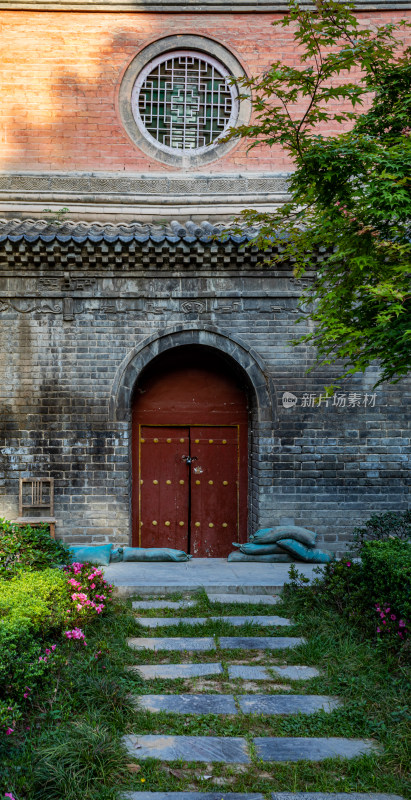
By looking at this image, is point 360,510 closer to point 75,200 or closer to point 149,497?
point 149,497

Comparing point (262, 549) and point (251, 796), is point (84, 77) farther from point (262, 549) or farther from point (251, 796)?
point (251, 796)

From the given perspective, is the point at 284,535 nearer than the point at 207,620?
No

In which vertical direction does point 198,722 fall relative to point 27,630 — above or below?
below

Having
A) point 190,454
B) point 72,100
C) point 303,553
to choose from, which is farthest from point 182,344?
point 72,100

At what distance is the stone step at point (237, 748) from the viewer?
11.8ft

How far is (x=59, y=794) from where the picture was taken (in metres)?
3.13

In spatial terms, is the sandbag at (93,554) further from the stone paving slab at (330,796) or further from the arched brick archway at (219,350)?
the stone paving slab at (330,796)

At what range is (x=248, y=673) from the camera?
4934mm

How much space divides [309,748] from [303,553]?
15.9 ft

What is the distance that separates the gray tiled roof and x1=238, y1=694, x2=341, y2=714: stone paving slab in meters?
5.64

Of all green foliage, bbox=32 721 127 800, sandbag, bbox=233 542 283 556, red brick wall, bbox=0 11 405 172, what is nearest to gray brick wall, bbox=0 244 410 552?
sandbag, bbox=233 542 283 556

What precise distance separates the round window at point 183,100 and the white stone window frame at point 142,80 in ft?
0.21

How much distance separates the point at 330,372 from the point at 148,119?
5.98 meters

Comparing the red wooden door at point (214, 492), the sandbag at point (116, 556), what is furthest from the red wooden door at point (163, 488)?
the sandbag at point (116, 556)
